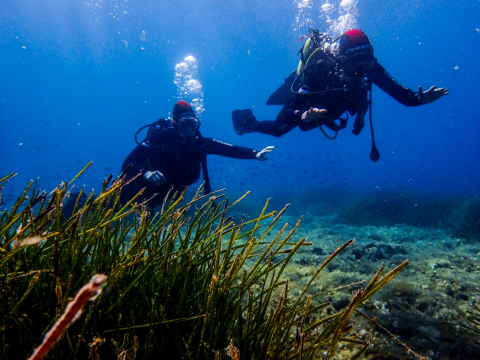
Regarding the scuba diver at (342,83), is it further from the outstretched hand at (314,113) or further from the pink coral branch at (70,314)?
the pink coral branch at (70,314)

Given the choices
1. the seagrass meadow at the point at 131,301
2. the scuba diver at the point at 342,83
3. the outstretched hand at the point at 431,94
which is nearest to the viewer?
the seagrass meadow at the point at 131,301

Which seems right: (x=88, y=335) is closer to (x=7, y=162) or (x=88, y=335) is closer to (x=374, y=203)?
(x=374, y=203)

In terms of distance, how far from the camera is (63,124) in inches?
5049

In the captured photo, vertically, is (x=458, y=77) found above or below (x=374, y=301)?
above

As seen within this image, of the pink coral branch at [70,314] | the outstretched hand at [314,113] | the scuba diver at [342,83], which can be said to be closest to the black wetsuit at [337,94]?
the scuba diver at [342,83]

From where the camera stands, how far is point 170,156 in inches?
265

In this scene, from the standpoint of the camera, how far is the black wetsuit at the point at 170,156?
661cm

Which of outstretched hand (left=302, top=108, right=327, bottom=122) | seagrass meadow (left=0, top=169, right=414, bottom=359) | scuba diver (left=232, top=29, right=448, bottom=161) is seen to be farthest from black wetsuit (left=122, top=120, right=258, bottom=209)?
seagrass meadow (left=0, top=169, right=414, bottom=359)

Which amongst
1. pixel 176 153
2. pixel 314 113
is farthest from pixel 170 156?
pixel 314 113

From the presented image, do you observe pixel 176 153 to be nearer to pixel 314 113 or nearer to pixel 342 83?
pixel 314 113

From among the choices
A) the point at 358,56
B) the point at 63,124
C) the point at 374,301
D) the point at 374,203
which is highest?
the point at 63,124

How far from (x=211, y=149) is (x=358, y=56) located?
472 cm

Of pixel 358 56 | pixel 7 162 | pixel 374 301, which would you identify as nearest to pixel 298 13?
pixel 358 56

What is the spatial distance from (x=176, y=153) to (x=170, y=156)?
0.66 ft
